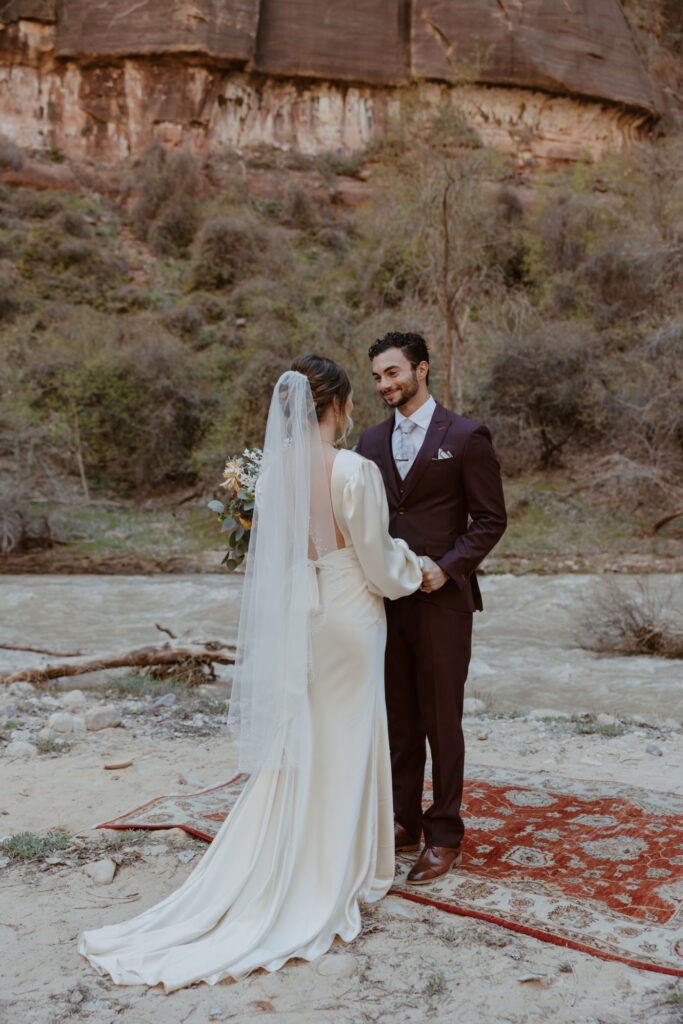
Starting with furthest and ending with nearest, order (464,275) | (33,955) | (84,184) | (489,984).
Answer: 1. (84,184)
2. (464,275)
3. (33,955)
4. (489,984)

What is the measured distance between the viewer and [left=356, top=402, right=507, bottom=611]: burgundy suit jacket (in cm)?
336

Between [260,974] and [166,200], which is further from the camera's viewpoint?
[166,200]

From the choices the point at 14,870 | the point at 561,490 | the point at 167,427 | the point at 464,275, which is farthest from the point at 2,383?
the point at 14,870

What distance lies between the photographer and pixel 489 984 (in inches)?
102

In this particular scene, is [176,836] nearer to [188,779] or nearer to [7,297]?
[188,779]

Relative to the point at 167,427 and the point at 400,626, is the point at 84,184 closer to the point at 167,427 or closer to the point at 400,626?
the point at 167,427

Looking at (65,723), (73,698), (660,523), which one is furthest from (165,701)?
(660,523)

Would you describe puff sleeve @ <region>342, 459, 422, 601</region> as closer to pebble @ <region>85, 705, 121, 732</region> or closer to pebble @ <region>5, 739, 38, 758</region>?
pebble @ <region>5, 739, 38, 758</region>

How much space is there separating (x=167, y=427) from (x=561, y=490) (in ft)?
32.7

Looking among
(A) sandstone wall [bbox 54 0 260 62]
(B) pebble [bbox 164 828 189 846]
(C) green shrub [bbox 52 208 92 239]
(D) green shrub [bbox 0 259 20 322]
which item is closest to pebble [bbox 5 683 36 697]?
(B) pebble [bbox 164 828 189 846]

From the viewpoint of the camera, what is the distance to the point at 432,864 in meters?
3.36

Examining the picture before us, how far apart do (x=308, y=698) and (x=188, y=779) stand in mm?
2077

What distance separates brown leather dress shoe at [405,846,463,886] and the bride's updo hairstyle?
1.80 m

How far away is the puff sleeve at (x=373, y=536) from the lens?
3.00m
